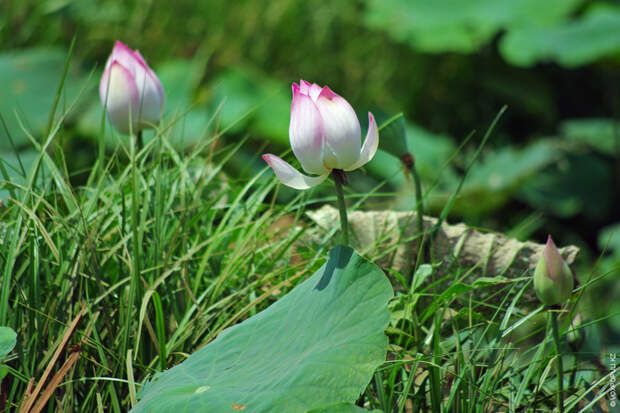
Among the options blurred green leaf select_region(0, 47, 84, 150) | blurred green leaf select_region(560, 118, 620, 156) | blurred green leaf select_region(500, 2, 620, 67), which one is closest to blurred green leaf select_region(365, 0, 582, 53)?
blurred green leaf select_region(500, 2, 620, 67)

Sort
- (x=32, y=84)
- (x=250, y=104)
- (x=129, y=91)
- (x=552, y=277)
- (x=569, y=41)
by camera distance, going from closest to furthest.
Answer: (x=552, y=277) → (x=129, y=91) → (x=32, y=84) → (x=250, y=104) → (x=569, y=41)

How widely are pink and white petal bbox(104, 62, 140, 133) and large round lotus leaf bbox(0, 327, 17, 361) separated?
423 millimetres

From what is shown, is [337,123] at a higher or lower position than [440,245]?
higher

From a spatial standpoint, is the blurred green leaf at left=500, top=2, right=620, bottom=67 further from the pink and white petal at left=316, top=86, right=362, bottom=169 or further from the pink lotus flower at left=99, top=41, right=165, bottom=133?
the pink and white petal at left=316, top=86, right=362, bottom=169

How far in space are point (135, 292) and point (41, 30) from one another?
2.69 metres

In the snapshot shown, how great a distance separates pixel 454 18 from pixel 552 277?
3.08 m

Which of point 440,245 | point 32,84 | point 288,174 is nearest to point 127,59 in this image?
point 288,174

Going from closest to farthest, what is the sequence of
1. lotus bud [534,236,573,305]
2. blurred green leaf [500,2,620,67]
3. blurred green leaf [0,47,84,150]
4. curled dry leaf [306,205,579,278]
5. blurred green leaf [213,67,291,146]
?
lotus bud [534,236,573,305]
curled dry leaf [306,205,579,278]
blurred green leaf [0,47,84,150]
blurred green leaf [213,67,291,146]
blurred green leaf [500,2,620,67]

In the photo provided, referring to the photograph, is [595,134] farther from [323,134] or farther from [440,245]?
[323,134]

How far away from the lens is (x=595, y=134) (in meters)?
3.62

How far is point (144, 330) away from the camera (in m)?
0.91

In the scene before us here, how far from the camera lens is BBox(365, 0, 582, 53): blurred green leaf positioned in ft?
11.5

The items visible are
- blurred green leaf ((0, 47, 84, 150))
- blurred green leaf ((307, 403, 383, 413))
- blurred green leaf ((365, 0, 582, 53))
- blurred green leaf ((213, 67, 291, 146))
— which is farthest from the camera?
blurred green leaf ((365, 0, 582, 53))

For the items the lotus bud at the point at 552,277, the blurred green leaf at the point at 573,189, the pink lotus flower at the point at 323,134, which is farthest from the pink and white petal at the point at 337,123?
the blurred green leaf at the point at 573,189
